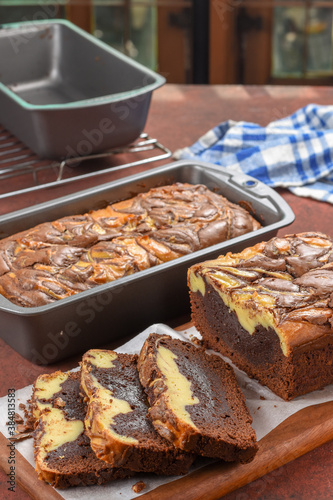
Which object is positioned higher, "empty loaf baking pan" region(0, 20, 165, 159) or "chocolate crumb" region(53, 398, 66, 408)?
"empty loaf baking pan" region(0, 20, 165, 159)

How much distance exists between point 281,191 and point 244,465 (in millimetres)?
1768

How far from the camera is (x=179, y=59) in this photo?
19.7 ft

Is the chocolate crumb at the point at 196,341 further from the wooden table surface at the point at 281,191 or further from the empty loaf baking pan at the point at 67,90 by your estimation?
the empty loaf baking pan at the point at 67,90

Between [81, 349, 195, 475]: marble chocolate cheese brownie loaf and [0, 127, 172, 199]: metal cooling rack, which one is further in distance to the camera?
[0, 127, 172, 199]: metal cooling rack

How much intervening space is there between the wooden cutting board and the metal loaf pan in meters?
0.36

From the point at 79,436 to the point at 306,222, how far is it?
5.44 feet

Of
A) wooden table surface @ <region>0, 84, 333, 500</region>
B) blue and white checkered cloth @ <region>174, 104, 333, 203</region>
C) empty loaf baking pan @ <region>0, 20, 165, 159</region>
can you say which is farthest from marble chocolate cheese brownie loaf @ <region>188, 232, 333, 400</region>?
empty loaf baking pan @ <region>0, 20, 165, 159</region>

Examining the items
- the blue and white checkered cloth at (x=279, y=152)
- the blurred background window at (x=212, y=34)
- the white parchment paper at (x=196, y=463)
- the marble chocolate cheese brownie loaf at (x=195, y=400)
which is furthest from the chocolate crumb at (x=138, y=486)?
the blurred background window at (x=212, y=34)

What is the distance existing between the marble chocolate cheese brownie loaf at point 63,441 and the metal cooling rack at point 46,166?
1.35m

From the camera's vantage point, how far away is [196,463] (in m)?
1.96

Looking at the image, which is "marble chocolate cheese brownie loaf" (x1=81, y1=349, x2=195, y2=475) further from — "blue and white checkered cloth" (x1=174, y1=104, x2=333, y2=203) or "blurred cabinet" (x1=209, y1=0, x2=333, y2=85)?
"blurred cabinet" (x1=209, y1=0, x2=333, y2=85)

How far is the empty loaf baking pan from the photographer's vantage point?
10.4 feet

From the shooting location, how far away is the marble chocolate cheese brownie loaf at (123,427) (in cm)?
183

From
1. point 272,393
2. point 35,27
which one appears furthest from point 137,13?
point 272,393
